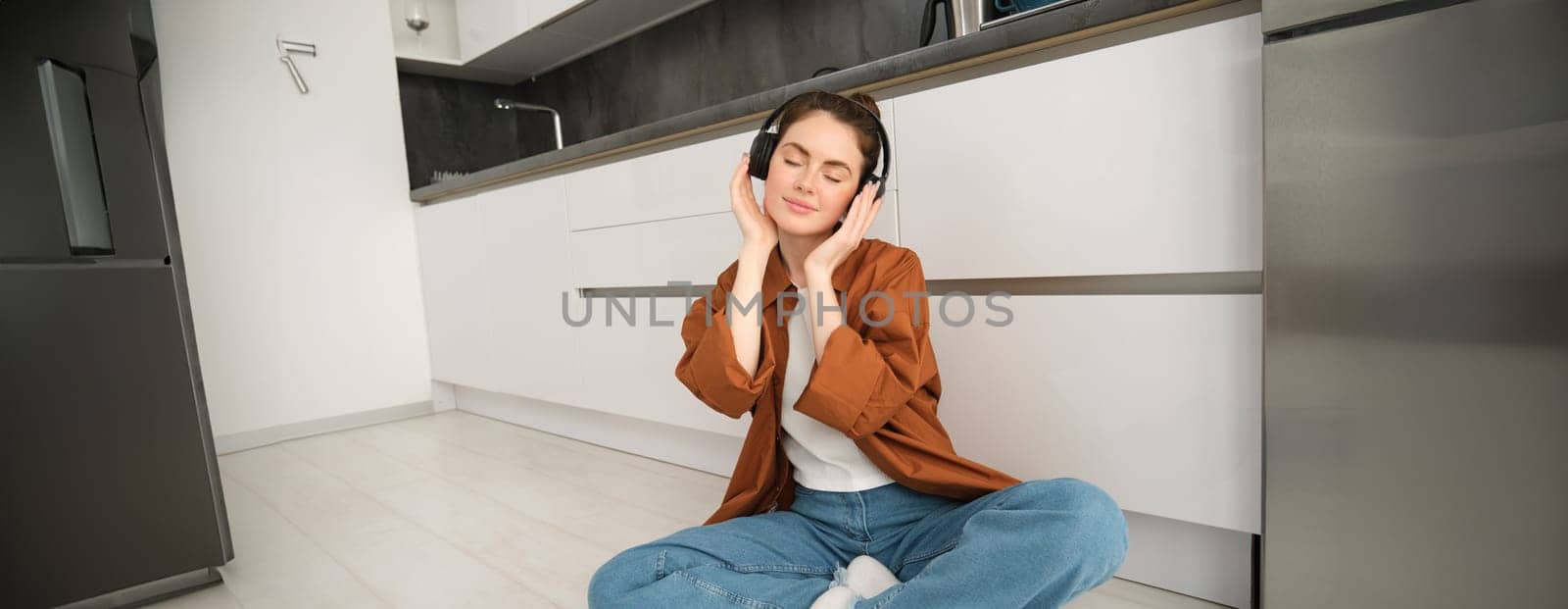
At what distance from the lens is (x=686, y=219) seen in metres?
1.70

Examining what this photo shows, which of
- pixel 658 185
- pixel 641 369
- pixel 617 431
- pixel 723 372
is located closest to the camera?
pixel 723 372

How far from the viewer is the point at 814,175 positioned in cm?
91

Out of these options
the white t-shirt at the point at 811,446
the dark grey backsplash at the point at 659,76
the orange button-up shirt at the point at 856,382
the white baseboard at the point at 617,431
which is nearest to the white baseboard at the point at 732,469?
the white baseboard at the point at 617,431

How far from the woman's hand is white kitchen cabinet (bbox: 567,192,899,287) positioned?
39 centimetres

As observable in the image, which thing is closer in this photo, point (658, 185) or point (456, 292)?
point (658, 185)

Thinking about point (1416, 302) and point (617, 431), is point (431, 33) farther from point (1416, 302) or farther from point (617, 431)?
point (1416, 302)

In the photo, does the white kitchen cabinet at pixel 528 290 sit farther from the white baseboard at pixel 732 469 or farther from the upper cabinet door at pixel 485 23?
the upper cabinet door at pixel 485 23

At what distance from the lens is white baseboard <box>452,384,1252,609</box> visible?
1.06 meters

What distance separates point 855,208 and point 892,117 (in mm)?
437

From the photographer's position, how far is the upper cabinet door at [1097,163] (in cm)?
93

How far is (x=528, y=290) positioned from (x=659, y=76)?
88 centimetres

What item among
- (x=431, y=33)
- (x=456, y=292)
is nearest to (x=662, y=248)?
(x=456, y=292)

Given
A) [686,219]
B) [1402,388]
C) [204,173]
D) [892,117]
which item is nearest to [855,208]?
[892,117]

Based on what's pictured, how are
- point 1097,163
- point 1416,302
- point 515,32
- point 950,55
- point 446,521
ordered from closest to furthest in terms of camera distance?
point 1416,302 → point 1097,163 → point 950,55 → point 446,521 → point 515,32
